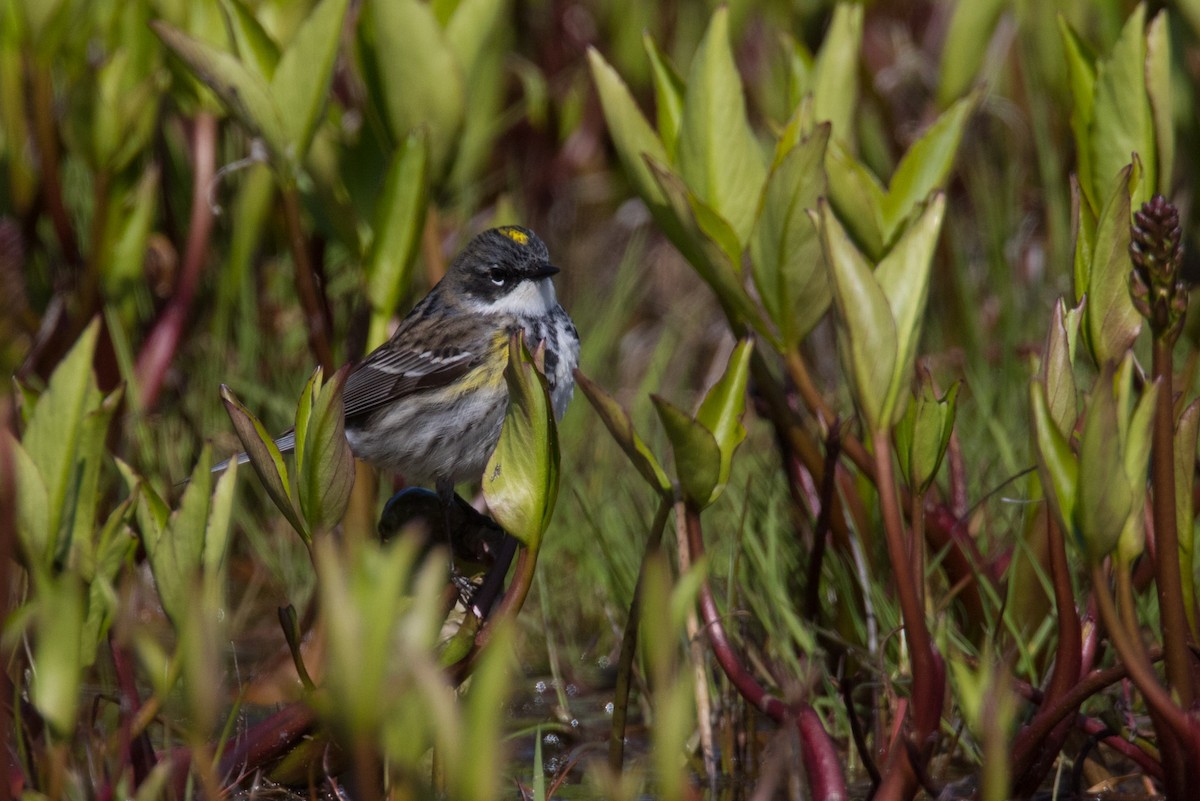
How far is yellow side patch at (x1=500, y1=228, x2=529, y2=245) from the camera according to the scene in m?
4.69

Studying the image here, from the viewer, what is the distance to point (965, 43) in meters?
4.81

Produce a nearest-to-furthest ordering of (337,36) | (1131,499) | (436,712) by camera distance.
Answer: (436,712) < (1131,499) < (337,36)

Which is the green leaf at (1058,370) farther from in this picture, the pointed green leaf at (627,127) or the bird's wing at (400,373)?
the bird's wing at (400,373)

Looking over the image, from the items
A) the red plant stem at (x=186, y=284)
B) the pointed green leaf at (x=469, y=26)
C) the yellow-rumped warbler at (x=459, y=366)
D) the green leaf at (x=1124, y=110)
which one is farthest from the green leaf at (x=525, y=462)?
the red plant stem at (x=186, y=284)

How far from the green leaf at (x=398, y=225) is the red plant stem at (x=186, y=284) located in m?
1.23

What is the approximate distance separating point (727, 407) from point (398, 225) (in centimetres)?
135

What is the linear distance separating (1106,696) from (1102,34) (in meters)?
2.66

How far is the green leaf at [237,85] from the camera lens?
3756 millimetres

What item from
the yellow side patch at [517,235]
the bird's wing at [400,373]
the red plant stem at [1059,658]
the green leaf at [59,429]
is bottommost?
the bird's wing at [400,373]

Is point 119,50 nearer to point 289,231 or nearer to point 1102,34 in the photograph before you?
point 289,231

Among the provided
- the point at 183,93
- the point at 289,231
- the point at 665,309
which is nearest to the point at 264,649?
the point at 289,231

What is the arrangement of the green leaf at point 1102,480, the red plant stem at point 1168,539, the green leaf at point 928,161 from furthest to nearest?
1. the green leaf at point 928,161
2. the red plant stem at point 1168,539
3. the green leaf at point 1102,480

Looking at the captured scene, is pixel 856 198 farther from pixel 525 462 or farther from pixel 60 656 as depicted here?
pixel 60 656

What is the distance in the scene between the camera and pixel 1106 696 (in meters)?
3.39
